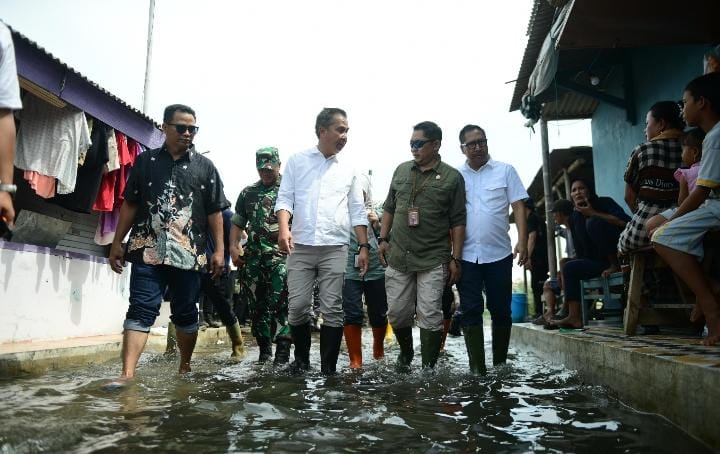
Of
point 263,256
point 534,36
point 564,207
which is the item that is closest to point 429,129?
point 263,256

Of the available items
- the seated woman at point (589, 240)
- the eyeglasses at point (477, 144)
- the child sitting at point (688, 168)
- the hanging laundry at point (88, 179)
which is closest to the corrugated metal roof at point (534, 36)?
the seated woman at point (589, 240)

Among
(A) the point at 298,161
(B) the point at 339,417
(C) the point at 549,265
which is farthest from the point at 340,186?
(C) the point at 549,265

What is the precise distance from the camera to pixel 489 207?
458 cm

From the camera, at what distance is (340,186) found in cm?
457

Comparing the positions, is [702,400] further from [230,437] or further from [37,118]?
[37,118]

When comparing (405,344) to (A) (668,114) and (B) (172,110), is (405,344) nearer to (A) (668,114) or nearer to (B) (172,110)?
(B) (172,110)

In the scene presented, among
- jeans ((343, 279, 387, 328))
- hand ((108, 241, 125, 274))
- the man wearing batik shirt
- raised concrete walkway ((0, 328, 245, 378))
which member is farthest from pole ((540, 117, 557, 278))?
hand ((108, 241, 125, 274))

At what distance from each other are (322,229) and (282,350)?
1.33 meters

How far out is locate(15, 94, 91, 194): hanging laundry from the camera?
6.07 metres

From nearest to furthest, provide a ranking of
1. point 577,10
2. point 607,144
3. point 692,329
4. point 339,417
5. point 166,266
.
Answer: point 339,417 → point 166,266 → point 692,329 → point 577,10 → point 607,144

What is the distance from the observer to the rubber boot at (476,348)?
4.20 m

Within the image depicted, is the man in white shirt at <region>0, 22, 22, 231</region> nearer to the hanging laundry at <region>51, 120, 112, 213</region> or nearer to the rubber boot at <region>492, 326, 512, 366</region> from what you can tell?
the rubber boot at <region>492, 326, 512, 366</region>

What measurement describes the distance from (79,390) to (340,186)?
2.35 meters

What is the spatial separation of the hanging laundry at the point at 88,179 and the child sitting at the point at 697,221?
6.14 meters
